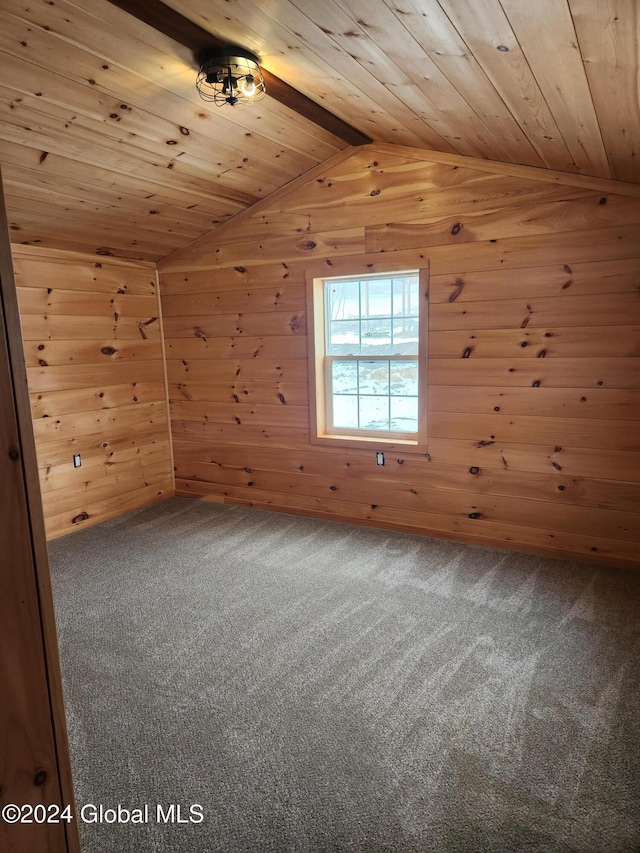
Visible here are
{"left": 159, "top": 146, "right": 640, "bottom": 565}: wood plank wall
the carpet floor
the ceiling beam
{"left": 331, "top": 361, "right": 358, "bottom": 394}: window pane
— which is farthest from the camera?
{"left": 331, "top": 361, "right": 358, "bottom": 394}: window pane

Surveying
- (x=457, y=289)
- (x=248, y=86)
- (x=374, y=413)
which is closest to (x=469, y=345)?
(x=457, y=289)

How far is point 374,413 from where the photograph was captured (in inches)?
154

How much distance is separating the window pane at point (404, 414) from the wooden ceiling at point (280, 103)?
1.61m

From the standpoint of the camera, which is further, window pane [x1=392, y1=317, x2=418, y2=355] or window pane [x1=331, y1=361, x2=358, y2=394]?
window pane [x1=331, y1=361, x2=358, y2=394]

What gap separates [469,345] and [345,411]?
110 centimetres

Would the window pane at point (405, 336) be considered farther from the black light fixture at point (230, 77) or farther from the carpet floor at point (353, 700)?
the black light fixture at point (230, 77)

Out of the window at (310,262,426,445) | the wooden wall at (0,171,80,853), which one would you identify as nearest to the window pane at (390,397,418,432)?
the window at (310,262,426,445)

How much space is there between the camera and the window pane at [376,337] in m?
3.75

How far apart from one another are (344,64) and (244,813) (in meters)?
2.71

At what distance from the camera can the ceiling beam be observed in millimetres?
1920

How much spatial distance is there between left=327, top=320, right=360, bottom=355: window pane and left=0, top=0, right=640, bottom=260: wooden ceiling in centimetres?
111

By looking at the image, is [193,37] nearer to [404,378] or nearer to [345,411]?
[404,378]

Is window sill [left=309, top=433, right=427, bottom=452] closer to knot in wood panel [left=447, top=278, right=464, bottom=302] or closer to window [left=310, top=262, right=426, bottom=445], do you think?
window [left=310, top=262, right=426, bottom=445]

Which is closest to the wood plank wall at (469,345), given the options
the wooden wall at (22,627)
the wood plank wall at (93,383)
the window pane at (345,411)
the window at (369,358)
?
the window at (369,358)
